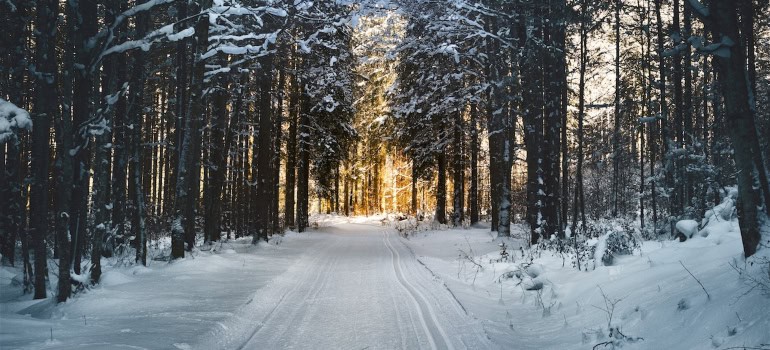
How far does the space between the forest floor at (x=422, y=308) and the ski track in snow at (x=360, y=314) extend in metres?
0.03

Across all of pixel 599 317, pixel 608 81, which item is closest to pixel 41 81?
pixel 599 317

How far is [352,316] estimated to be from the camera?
23.1 feet

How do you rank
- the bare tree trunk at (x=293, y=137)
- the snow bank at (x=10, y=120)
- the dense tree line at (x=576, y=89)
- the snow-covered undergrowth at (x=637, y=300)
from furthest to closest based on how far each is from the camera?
the bare tree trunk at (x=293, y=137), the snow bank at (x=10, y=120), the dense tree line at (x=576, y=89), the snow-covered undergrowth at (x=637, y=300)

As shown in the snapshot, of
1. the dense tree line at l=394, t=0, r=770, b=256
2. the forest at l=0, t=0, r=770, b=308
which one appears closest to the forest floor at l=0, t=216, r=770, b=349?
the forest at l=0, t=0, r=770, b=308

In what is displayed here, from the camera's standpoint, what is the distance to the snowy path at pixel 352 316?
5.72 m

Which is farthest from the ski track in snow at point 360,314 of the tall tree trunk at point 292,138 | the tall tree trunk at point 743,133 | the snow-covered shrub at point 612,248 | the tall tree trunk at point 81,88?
the tall tree trunk at point 292,138

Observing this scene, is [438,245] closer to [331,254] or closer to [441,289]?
[331,254]

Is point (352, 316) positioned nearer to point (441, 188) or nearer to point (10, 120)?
point (10, 120)

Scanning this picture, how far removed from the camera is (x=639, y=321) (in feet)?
17.7

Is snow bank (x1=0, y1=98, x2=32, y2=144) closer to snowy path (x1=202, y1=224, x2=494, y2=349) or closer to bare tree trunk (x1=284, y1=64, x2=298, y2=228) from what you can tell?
snowy path (x1=202, y1=224, x2=494, y2=349)

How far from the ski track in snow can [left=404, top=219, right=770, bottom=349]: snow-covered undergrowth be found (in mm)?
542

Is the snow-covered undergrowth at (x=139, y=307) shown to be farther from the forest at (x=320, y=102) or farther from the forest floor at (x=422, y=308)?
the forest at (x=320, y=102)

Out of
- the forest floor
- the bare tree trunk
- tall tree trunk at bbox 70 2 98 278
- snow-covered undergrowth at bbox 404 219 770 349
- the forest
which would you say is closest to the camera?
snow-covered undergrowth at bbox 404 219 770 349

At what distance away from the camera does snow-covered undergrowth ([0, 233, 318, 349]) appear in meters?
5.36
